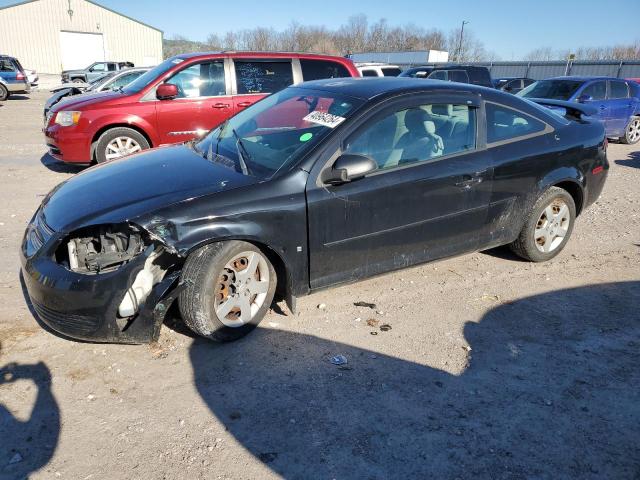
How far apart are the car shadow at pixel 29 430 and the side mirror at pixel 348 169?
211cm

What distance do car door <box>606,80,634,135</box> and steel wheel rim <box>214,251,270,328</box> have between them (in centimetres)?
1150

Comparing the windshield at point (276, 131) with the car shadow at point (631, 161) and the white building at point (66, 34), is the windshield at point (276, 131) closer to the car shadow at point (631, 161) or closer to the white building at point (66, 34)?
the car shadow at point (631, 161)

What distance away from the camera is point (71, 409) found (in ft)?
8.91

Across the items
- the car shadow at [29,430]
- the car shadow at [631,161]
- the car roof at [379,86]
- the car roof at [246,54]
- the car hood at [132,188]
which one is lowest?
the car shadow at [631,161]

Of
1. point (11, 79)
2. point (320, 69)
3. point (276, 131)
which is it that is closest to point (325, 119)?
point (276, 131)

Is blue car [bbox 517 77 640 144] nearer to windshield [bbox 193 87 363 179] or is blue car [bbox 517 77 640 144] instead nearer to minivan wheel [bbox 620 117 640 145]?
minivan wheel [bbox 620 117 640 145]

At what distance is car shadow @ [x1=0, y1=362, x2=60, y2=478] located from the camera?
233 cm

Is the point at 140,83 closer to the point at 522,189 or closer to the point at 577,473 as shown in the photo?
the point at 522,189

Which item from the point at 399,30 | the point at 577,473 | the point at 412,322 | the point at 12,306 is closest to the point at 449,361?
the point at 412,322

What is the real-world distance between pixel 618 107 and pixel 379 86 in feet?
34.8

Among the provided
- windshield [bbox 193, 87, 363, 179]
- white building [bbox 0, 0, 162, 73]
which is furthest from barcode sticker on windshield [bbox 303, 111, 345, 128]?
white building [bbox 0, 0, 162, 73]

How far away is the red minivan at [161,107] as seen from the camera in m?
7.20

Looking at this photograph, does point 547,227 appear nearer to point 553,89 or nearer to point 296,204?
point 296,204

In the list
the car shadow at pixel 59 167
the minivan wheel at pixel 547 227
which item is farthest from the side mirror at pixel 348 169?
the car shadow at pixel 59 167
